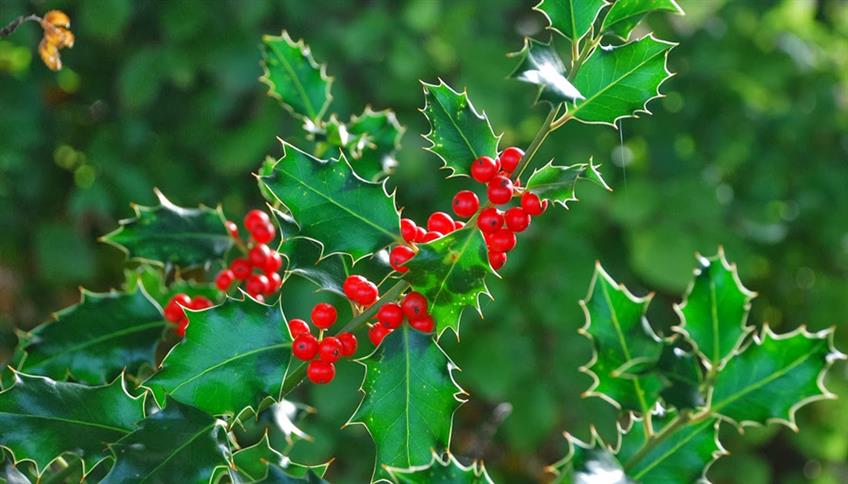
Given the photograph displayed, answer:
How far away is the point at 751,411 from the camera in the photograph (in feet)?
2.67

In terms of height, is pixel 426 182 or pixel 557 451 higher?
pixel 426 182

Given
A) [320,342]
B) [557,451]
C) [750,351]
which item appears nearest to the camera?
[320,342]

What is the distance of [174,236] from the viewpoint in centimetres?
96

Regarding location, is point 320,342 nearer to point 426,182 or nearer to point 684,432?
point 684,432

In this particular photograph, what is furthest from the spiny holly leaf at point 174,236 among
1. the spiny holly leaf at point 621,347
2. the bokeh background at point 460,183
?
the bokeh background at point 460,183

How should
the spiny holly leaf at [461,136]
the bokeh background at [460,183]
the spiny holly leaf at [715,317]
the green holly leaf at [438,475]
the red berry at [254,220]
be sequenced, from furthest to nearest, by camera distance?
1. the bokeh background at [460,183]
2. the red berry at [254,220]
3. the spiny holly leaf at [715,317]
4. the spiny holly leaf at [461,136]
5. the green holly leaf at [438,475]

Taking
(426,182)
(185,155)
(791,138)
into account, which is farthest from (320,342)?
(791,138)

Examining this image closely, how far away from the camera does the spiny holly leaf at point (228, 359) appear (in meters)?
0.69

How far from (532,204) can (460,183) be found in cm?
172

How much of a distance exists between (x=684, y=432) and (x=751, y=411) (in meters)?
0.05

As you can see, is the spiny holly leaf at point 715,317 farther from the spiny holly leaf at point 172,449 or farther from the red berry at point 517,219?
the spiny holly leaf at point 172,449

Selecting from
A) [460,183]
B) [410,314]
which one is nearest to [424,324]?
[410,314]

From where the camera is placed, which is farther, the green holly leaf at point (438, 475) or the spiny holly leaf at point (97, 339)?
the spiny holly leaf at point (97, 339)

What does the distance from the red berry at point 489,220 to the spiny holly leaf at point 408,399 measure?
9cm
